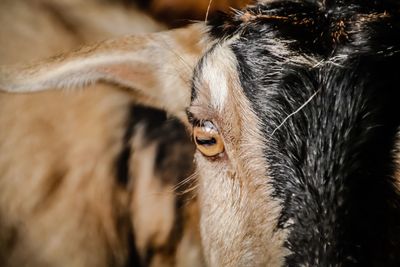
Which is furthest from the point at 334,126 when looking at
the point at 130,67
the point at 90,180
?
the point at 90,180

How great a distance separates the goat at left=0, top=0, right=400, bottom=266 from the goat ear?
0.27 meters

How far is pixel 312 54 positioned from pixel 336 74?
9cm

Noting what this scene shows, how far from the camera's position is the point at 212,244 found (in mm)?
2439

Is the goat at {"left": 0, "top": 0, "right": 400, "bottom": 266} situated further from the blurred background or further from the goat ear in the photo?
the blurred background

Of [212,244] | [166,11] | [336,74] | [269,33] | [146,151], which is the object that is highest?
[166,11]

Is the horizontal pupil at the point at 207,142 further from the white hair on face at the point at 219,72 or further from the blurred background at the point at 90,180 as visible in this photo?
the blurred background at the point at 90,180

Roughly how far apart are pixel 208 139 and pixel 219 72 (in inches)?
9.3

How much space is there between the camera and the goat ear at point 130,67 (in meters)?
2.51

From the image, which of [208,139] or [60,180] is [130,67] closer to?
[208,139]

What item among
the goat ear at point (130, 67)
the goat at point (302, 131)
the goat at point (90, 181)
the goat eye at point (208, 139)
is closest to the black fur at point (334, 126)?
the goat at point (302, 131)

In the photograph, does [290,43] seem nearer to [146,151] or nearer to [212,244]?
[212,244]

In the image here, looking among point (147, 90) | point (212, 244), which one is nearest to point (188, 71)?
point (147, 90)

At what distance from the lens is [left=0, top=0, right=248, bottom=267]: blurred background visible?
3.11 meters

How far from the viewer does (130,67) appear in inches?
102
